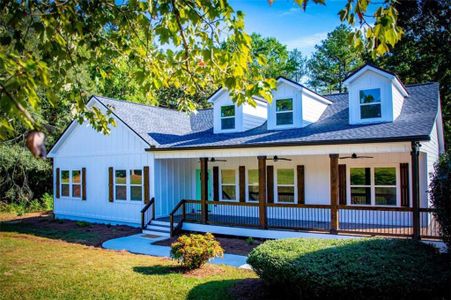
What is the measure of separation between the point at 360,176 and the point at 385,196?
1.14 m

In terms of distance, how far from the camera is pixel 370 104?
13.9m

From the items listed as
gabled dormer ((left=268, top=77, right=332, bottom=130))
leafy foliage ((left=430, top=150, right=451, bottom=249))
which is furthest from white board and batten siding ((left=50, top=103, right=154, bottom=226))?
leafy foliage ((left=430, top=150, right=451, bottom=249))

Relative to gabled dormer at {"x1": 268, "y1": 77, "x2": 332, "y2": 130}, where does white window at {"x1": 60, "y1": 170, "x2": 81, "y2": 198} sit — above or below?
below

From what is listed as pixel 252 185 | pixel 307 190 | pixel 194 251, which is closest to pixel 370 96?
pixel 307 190

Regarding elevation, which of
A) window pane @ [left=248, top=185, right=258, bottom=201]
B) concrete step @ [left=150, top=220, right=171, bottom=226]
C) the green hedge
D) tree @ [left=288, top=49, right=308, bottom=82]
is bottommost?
concrete step @ [left=150, top=220, right=171, bottom=226]

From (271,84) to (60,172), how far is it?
18959 mm

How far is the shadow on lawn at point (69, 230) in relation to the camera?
14841 mm

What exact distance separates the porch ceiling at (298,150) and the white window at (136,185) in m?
1.58

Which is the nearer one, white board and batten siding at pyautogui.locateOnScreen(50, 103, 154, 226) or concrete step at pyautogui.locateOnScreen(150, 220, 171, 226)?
concrete step at pyautogui.locateOnScreen(150, 220, 171, 226)

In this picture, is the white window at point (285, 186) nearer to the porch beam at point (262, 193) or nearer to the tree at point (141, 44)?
the porch beam at point (262, 193)

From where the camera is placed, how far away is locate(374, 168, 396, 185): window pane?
1390 cm

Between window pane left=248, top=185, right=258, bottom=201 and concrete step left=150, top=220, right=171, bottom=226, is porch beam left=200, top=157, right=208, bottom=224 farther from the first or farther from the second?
window pane left=248, top=185, right=258, bottom=201

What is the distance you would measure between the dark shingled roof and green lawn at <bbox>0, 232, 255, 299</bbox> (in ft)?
17.7

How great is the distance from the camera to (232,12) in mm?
5105
